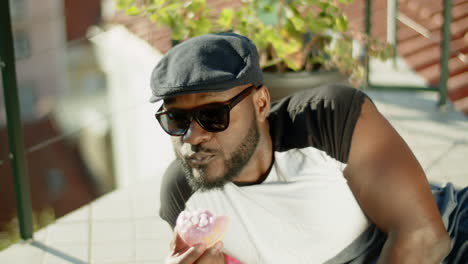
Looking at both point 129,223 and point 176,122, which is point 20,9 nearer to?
point 129,223

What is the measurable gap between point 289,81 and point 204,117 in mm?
1862

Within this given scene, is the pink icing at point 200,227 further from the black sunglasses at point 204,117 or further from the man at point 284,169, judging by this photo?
the black sunglasses at point 204,117

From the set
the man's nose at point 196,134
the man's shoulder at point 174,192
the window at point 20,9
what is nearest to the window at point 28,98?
the window at point 20,9

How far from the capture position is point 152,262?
341cm

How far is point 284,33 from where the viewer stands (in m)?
4.01

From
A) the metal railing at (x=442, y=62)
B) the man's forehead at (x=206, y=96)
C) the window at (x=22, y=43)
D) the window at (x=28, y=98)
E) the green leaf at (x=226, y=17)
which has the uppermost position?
the man's forehead at (x=206, y=96)

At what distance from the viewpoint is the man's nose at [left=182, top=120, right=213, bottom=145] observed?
84.1 inches

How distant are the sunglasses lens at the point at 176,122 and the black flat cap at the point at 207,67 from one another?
6cm

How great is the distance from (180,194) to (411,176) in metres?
0.69

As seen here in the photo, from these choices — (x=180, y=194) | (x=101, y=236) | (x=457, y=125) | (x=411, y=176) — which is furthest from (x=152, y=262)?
(x=457, y=125)

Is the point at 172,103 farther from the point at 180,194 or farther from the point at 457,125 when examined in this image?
the point at 457,125

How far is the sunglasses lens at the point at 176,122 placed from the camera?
215cm

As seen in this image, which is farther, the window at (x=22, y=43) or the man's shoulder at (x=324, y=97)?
the window at (x=22, y=43)

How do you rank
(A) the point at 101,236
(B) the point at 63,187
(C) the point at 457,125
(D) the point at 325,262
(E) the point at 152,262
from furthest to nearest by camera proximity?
(B) the point at 63,187
(C) the point at 457,125
(A) the point at 101,236
(E) the point at 152,262
(D) the point at 325,262
